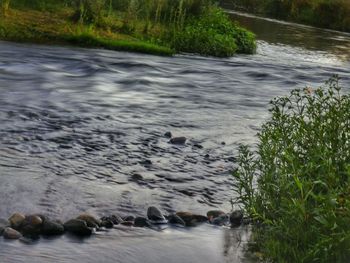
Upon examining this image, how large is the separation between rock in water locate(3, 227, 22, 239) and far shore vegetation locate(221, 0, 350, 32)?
33307 millimetres

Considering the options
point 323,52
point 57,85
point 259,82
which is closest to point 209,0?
point 323,52

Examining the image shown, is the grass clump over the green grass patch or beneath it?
over

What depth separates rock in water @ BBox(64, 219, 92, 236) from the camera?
20.5ft

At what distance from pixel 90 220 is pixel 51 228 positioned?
0.43 metres

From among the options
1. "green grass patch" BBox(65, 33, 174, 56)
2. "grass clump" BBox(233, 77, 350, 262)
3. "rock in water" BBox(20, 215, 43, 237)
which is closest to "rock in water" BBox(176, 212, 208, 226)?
"grass clump" BBox(233, 77, 350, 262)

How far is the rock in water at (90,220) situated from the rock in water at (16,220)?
1.84ft

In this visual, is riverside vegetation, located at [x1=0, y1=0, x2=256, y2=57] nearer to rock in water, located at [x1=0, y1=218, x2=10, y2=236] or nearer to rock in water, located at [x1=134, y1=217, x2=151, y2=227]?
rock in water, located at [x1=134, y1=217, x2=151, y2=227]

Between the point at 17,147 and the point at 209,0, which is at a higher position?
the point at 209,0

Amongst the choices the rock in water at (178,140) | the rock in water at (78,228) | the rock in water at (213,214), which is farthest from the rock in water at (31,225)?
the rock in water at (178,140)

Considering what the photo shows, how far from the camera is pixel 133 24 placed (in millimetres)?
22359

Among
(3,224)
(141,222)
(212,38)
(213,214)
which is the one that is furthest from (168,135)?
(212,38)

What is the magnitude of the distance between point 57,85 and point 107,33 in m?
7.49

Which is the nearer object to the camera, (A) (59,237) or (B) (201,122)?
(A) (59,237)

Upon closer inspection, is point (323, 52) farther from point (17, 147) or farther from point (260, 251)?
point (260, 251)
